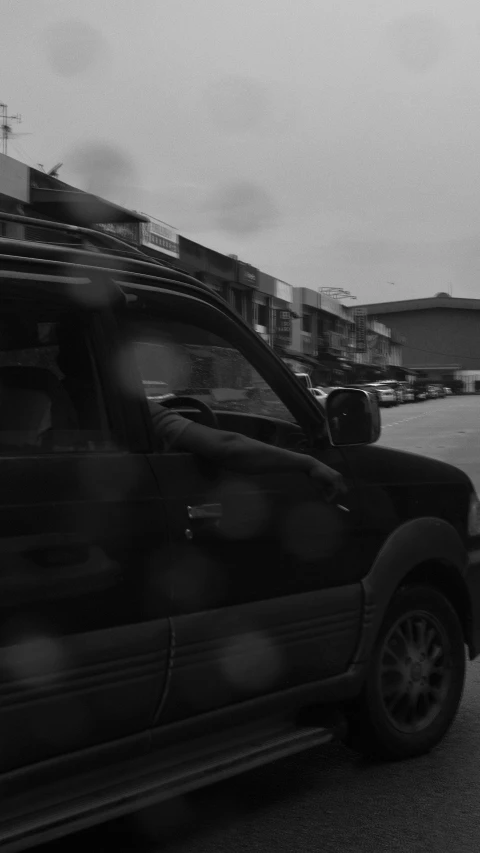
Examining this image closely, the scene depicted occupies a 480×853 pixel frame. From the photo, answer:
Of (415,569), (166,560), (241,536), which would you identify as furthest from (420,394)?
(166,560)

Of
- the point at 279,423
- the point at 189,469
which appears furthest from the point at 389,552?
the point at 189,469

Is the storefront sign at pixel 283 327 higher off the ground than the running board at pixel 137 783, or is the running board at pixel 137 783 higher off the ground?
the storefront sign at pixel 283 327

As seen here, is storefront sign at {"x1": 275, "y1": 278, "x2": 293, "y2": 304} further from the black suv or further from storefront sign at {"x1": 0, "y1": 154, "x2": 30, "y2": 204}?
the black suv

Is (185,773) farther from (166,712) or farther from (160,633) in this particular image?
(160,633)

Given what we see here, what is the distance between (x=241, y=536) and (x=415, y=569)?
42.5 inches

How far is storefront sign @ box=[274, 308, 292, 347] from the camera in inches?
2872

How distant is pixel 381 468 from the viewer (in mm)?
4176

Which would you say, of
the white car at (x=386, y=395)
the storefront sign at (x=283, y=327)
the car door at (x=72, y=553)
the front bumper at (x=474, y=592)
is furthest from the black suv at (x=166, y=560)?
the white car at (x=386, y=395)

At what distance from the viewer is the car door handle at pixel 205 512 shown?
130 inches

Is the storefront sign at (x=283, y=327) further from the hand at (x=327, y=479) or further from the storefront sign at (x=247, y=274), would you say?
the hand at (x=327, y=479)

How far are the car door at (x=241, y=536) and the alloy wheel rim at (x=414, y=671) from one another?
0.32 m

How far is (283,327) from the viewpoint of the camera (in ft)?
243

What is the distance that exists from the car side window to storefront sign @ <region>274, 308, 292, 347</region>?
6905 centimetres

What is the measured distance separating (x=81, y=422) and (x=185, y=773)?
39.8 inches
